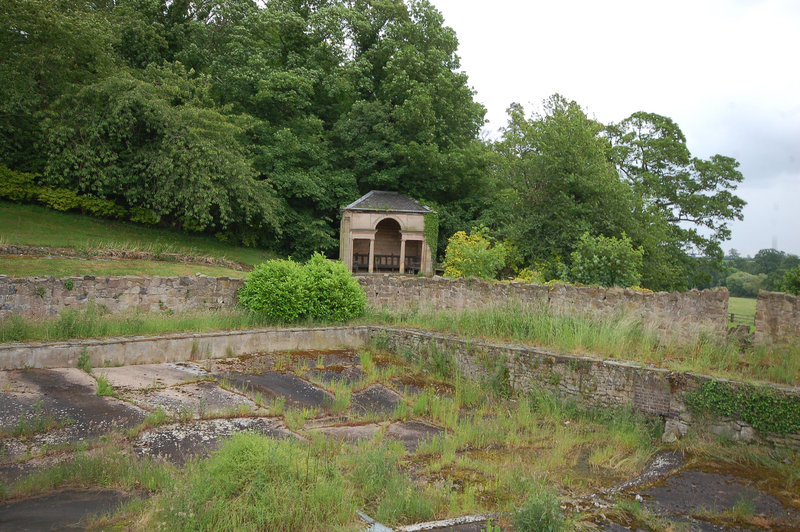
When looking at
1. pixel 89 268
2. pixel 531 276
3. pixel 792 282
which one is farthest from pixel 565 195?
pixel 89 268

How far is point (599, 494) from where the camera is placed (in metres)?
5.70

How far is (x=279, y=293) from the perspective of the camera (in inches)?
499

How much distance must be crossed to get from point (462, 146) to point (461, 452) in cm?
2902

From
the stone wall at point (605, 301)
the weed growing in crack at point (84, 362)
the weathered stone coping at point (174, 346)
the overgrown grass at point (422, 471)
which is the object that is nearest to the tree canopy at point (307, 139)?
the stone wall at point (605, 301)

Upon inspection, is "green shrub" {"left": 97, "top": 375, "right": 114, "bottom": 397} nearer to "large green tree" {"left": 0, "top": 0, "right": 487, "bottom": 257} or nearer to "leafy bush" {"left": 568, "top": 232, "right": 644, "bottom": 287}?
"leafy bush" {"left": 568, "top": 232, "right": 644, "bottom": 287}

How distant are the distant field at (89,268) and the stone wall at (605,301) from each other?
894 centimetres

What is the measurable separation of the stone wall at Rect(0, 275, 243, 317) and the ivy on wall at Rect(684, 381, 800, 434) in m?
10.8

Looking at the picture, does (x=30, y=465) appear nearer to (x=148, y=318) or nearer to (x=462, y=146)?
(x=148, y=318)

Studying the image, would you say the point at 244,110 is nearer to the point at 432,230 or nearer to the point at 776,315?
the point at 432,230

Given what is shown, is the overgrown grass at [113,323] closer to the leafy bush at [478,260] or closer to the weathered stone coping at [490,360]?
the weathered stone coping at [490,360]

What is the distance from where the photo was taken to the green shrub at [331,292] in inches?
515

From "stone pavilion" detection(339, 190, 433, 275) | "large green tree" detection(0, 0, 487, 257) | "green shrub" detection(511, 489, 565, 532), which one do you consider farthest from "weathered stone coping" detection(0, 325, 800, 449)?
"stone pavilion" detection(339, 190, 433, 275)

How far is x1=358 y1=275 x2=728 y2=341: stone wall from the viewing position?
11.9 meters

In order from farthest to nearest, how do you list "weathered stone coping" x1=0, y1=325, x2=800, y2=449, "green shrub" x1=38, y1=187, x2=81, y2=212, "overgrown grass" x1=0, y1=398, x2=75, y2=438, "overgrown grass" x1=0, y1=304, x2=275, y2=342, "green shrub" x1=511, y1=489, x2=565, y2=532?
"green shrub" x1=38, y1=187, x2=81, y2=212 → "overgrown grass" x1=0, y1=304, x2=275, y2=342 → "weathered stone coping" x1=0, y1=325, x2=800, y2=449 → "overgrown grass" x1=0, y1=398, x2=75, y2=438 → "green shrub" x1=511, y1=489, x2=565, y2=532
